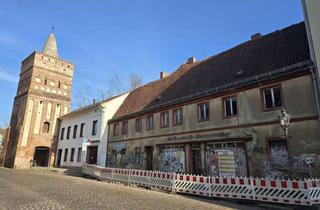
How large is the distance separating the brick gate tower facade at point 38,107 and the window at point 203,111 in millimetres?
27301

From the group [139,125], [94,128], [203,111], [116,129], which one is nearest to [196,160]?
[203,111]

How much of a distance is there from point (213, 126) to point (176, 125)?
379 cm

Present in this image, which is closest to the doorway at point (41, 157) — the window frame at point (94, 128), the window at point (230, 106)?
the window frame at point (94, 128)

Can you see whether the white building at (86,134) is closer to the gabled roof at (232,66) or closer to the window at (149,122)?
the gabled roof at (232,66)

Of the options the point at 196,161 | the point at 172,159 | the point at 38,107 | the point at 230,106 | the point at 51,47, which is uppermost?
the point at 51,47

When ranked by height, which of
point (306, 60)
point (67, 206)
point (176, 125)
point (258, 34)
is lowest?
point (67, 206)

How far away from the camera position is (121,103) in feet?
99.6

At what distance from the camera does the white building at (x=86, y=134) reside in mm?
28438

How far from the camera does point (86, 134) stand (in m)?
31.2

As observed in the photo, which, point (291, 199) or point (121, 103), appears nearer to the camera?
point (291, 199)

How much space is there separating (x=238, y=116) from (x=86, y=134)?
68.8 ft

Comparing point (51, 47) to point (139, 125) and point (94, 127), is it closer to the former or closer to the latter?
point (94, 127)

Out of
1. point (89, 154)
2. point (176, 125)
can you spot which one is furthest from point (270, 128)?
point (89, 154)

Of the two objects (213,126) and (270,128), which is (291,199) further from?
(213,126)
